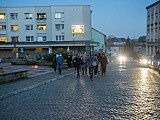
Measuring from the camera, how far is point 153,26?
201 feet

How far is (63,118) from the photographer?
710 centimetres

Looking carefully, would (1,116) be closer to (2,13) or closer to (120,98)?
(120,98)

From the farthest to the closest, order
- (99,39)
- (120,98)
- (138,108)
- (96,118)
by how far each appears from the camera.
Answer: (99,39) → (120,98) → (138,108) → (96,118)

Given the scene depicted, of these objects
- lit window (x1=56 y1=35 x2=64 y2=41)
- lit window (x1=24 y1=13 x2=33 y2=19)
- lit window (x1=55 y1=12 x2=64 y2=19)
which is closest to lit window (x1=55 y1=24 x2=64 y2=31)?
lit window (x1=56 y1=35 x2=64 y2=41)

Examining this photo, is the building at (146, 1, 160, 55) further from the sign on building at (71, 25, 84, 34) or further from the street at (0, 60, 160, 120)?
the street at (0, 60, 160, 120)

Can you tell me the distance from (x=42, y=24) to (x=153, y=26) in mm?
26643

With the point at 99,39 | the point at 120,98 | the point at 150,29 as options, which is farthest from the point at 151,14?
the point at 120,98

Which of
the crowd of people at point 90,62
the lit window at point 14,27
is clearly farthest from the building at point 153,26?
the crowd of people at point 90,62

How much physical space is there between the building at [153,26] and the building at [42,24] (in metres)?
14.3

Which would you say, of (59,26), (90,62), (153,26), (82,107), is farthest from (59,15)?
(82,107)

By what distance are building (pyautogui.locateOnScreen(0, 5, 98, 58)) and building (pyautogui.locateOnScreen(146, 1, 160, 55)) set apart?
14.3 metres

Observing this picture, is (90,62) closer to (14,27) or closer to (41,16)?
(41,16)

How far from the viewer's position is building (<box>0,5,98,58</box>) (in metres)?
64.1

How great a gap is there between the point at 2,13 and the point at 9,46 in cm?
1062
